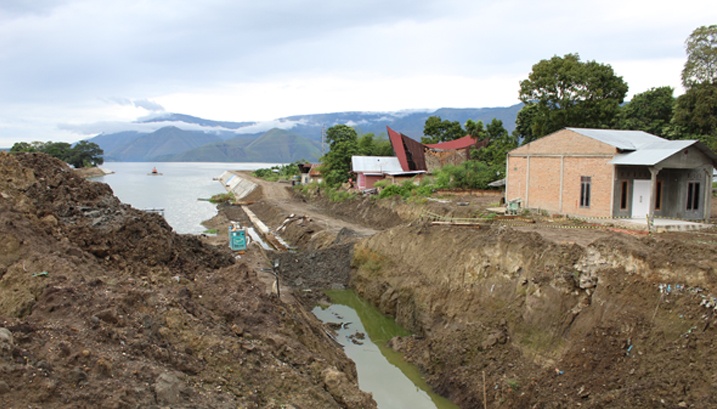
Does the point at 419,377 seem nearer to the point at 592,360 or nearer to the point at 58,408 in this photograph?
the point at 592,360

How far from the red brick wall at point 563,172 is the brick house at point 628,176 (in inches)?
1.7

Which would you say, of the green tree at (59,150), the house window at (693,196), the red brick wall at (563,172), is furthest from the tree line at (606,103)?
the green tree at (59,150)

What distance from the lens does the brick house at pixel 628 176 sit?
2067 cm

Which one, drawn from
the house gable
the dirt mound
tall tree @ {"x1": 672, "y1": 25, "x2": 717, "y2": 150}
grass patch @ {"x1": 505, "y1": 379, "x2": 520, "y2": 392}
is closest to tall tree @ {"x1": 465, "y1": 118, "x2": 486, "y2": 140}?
tall tree @ {"x1": 672, "y1": 25, "x2": 717, "y2": 150}

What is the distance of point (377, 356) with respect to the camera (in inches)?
679

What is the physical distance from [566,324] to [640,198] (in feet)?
36.0

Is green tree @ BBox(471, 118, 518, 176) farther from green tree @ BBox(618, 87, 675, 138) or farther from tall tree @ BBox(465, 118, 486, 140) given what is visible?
green tree @ BBox(618, 87, 675, 138)

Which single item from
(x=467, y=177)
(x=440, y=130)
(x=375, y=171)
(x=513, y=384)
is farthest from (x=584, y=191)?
(x=440, y=130)

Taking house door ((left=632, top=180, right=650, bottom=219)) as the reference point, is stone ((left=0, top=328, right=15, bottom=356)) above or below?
below

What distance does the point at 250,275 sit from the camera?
48.0 ft

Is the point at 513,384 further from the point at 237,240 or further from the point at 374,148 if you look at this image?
the point at 374,148

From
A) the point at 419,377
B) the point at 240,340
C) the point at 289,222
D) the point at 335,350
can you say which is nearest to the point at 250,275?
the point at 335,350

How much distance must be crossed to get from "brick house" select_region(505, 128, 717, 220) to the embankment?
6.21m

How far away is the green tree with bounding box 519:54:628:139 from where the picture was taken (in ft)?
137
